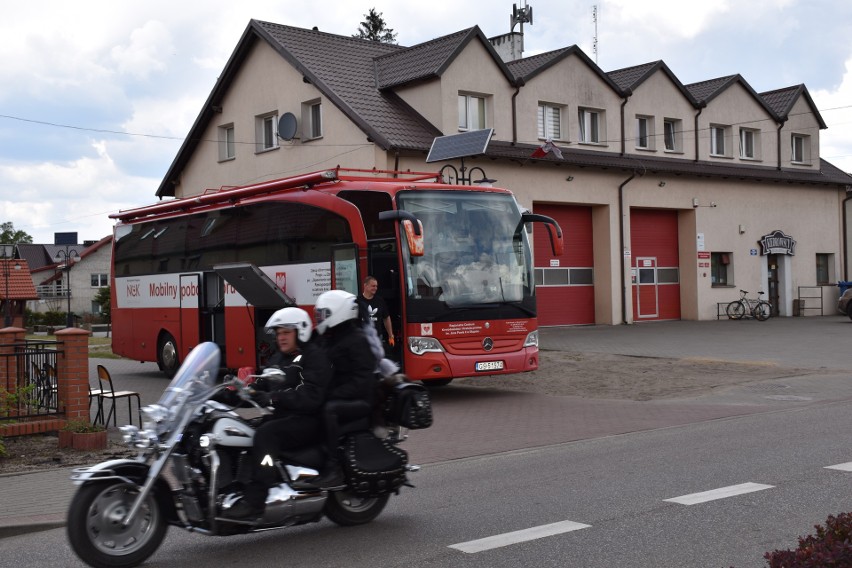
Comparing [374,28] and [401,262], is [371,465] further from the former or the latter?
[374,28]

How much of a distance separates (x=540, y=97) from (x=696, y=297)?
9.49m

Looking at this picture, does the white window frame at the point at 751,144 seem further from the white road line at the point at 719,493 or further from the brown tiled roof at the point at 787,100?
the white road line at the point at 719,493

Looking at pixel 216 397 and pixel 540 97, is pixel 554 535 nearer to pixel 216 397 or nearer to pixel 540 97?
pixel 216 397

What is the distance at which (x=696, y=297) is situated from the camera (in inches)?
1353

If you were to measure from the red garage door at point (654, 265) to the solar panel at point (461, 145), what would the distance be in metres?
11.3

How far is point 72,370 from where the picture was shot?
11.5 meters

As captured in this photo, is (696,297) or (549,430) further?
(696,297)

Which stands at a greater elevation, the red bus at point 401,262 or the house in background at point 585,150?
the house in background at point 585,150

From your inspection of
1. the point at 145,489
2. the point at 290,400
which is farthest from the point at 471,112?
the point at 145,489

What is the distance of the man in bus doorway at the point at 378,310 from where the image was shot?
14.4m

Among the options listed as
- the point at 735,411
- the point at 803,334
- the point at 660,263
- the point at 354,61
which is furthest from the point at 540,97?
the point at 735,411

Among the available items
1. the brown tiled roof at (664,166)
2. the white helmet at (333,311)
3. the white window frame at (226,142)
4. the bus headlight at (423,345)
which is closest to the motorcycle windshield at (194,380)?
the white helmet at (333,311)

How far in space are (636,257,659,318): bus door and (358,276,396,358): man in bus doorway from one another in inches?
784

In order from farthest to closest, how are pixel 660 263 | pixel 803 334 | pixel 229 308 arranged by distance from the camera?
1. pixel 660 263
2. pixel 803 334
3. pixel 229 308
